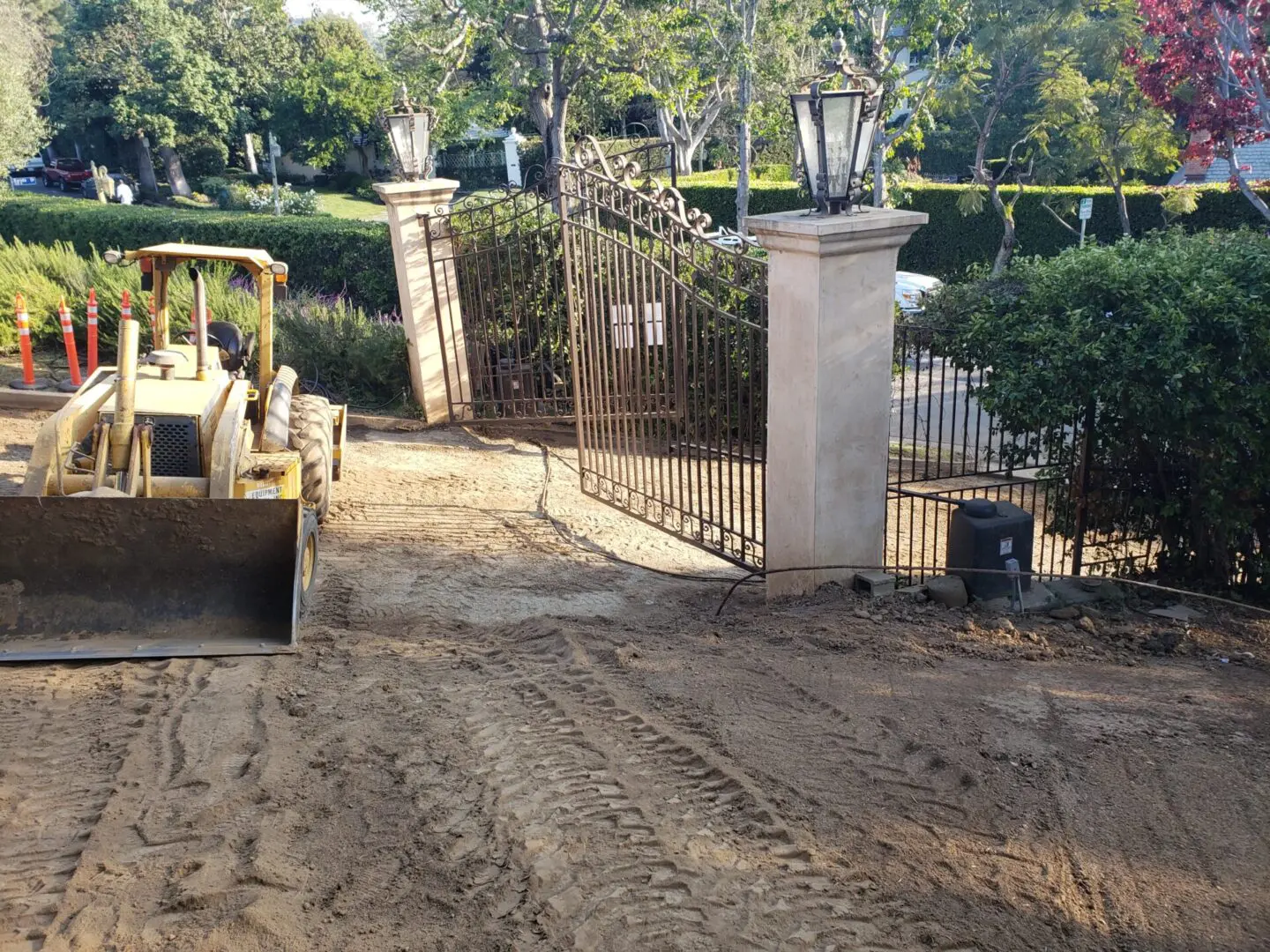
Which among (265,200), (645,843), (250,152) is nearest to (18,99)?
(265,200)

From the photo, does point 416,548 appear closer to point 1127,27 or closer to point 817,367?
point 817,367

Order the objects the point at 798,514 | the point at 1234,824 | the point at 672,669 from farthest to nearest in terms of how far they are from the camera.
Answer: the point at 798,514 < the point at 672,669 < the point at 1234,824

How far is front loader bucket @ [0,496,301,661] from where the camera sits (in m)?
5.83

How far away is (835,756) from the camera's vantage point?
4.58m

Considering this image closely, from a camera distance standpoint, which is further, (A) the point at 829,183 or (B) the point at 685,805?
(A) the point at 829,183

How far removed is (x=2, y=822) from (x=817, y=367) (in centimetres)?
440

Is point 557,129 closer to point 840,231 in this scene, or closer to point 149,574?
point 840,231

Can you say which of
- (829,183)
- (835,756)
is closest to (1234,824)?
(835,756)

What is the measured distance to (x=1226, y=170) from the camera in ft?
93.8

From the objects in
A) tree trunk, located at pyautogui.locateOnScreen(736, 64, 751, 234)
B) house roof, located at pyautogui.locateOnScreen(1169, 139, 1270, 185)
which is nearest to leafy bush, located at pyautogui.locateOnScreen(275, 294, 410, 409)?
tree trunk, located at pyautogui.locateOnScreen(736, 64, 751, 234)

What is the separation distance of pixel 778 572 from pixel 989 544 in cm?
124

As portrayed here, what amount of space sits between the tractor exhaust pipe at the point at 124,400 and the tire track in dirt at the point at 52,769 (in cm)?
135

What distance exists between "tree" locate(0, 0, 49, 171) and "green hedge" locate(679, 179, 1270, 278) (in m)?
19.3

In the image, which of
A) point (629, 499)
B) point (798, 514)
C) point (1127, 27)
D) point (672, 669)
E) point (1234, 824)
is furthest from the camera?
point (1127, 27)
